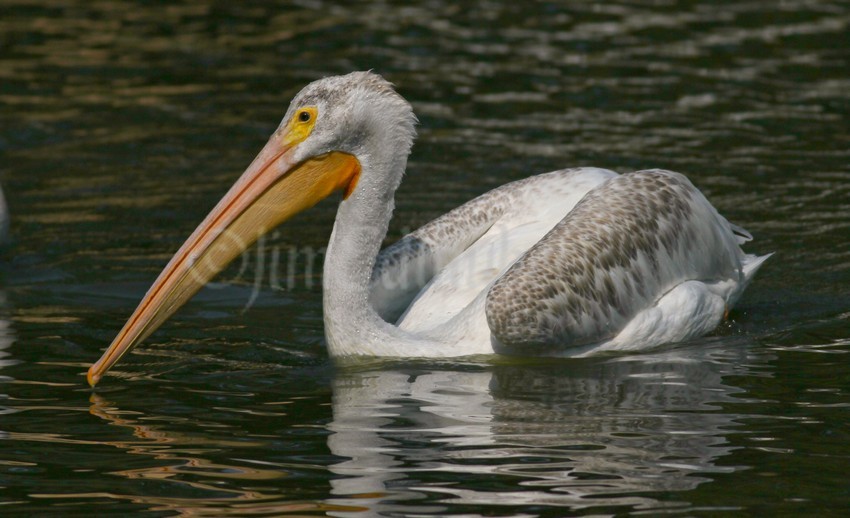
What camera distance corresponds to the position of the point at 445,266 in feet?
24.8

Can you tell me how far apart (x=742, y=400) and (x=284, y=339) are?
2.49 m

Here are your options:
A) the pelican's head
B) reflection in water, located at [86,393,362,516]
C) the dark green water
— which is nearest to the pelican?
the pelican's head

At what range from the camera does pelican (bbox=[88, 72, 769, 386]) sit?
654 centimetres

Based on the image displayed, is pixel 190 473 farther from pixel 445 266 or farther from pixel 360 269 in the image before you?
pixel 445 266

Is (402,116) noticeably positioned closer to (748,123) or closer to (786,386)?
(786,386)

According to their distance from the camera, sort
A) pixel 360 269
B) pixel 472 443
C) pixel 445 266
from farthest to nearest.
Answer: pixel 445 266, pixel 360 269, pixel 472 443

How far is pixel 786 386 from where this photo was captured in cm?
627

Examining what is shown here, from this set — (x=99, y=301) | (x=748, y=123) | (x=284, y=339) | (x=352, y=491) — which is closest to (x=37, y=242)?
(x=99, y=301)

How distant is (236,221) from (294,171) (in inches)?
14.2

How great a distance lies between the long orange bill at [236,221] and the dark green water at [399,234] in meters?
0.29

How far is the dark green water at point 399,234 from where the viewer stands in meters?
5.12

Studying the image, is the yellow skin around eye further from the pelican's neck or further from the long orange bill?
the pelican's neck

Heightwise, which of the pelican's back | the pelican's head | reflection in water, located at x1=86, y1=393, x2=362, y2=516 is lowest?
reflection in water, located at x1=86, y1=393, x2=362, y2=516

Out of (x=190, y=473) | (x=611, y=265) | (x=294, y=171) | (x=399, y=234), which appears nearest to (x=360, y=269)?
(x=294, y=171)
